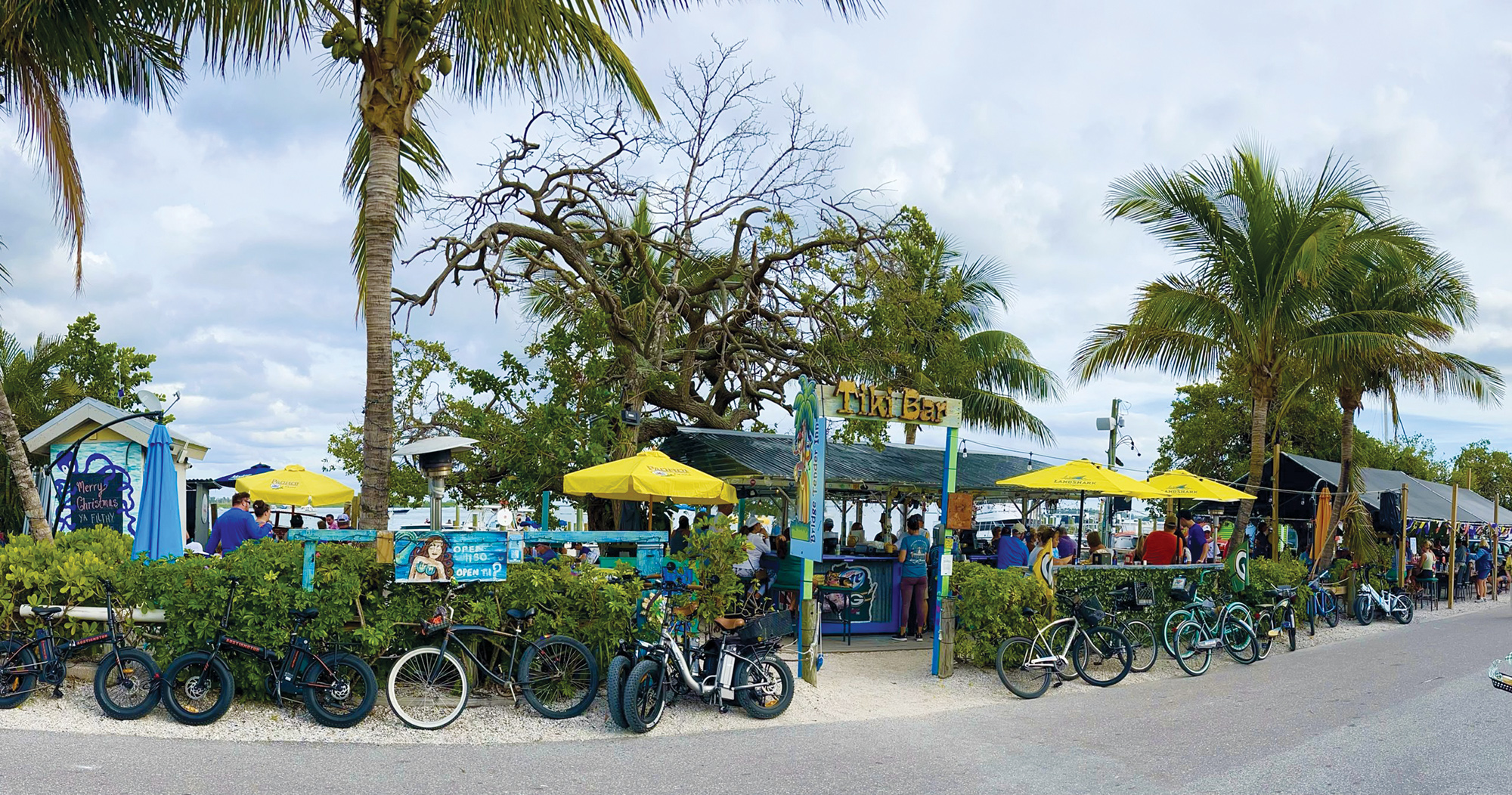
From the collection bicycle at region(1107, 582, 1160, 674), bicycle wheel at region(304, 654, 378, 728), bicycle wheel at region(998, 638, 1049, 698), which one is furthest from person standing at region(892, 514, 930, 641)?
bicycle wheel at region(304, 654, 378, 728)

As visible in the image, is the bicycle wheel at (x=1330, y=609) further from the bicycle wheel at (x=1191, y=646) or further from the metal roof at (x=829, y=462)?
the bicycle wheel at (x=1191, y=646)

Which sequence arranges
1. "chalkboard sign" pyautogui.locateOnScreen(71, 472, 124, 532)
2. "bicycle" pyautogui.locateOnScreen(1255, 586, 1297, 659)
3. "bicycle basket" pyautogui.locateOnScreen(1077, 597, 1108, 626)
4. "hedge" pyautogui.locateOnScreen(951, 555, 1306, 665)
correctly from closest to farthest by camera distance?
"hedge" pyautogui.locateOnScreen(951, 555, 1306, 665) < "bicycle basket" pyautogui.locateOnScreen(1077, 597, 1108, 626) < "bicycle" pyautogui.locateOnScreen(1255, 586, 1297, 659) < "chalkboard sign" pyautogui.locateOnScreen(71, 472, 124, 532)

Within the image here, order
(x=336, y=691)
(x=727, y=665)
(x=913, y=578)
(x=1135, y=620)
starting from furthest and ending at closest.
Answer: (x=913, y=578) → (x=1135, y=620) → (x=727, y=665) → (x=336, y=691)

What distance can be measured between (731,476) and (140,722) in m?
8.71

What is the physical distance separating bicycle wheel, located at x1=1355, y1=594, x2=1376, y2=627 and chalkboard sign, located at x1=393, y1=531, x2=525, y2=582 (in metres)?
15.4

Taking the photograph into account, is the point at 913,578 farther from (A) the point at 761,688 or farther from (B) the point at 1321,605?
(B) the point at 1321,605

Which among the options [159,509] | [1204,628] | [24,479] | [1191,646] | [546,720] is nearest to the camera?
[546,720]

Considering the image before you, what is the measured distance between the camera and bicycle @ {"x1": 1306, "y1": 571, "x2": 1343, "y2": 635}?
646 inches

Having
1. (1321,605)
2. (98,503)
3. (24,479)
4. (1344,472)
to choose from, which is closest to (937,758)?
(24,479)

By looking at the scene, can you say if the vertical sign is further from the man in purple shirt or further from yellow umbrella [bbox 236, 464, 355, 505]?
yellow umbrella [bbox 236, 464, 355, 505]

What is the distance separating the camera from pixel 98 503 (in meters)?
13.8

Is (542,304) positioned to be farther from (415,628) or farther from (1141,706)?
(1141,706)

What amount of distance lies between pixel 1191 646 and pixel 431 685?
8.36 m

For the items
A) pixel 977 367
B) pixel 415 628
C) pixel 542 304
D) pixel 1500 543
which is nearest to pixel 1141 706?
pixel 415 628
